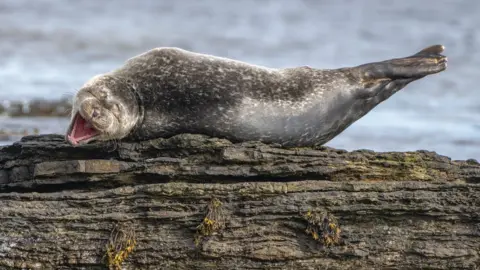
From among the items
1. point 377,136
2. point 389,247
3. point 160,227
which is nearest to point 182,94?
point 160,227

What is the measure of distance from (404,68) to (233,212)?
315 centimetres

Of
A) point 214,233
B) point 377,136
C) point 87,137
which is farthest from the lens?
point 377,136

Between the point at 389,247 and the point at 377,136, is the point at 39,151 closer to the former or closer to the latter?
the point at 389,247

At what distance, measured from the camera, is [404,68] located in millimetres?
9992

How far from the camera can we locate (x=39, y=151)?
866 centimetres

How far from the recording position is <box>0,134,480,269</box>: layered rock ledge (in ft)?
25.2

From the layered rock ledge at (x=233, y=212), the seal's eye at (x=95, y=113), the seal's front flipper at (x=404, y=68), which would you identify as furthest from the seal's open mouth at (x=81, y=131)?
the seal's front flipper at (x=404, y=68)

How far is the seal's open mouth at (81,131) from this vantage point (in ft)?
27.7

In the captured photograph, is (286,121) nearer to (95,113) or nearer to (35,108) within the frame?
(95,113)

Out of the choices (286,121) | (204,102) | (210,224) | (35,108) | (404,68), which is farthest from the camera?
(35,108)

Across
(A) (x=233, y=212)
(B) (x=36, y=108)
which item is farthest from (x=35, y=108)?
(A) (x=233, y=212)

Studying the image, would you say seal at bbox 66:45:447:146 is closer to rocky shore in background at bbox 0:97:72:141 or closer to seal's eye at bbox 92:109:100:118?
seal's eye at bbox 92:109:100:118

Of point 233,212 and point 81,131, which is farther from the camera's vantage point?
point 81,131

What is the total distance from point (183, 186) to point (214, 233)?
508 mm
